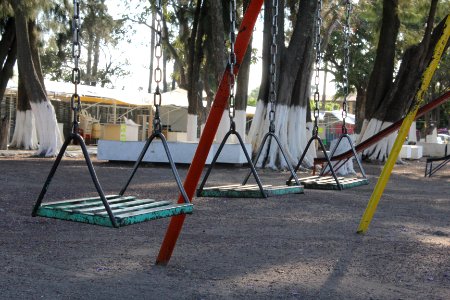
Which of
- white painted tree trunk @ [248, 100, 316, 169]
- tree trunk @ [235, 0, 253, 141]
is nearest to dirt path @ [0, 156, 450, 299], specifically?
white painted tree trunk @ [248, 100, 316, 169]

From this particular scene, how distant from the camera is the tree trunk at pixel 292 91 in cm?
1625

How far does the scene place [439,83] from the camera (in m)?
45.1

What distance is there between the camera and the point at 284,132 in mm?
16391

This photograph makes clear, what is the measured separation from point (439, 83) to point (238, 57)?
42.0 meters

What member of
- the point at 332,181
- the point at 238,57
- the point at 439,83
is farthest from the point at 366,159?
the point at 439,83

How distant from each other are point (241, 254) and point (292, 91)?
11.3m

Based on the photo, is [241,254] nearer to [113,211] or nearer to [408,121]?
[113,211]

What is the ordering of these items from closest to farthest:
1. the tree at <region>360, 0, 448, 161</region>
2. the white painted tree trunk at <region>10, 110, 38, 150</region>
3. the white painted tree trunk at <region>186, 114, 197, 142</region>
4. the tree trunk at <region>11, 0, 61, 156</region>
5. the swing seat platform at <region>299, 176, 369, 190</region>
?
1. the swing seat platform at <region>299, 176, 369, 190</region>
2. the tree trunk at <region>11, 0, 61, 156</region>
3. the tree at <region>360, 0, 448, 161</region>
4. the white painted tree trunk at <region>186, 114, 197, 142</region>
5. the white painted tree trunk at <region>10, 110, 38, 150</region>

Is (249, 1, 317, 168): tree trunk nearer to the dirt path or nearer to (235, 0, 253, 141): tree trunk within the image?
(235, 0, 253, 141): tree trunk

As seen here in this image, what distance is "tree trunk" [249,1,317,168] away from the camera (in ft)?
53.3

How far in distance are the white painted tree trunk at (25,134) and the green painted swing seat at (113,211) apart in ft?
63.5

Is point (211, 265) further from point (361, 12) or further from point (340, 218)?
point (361, 12)

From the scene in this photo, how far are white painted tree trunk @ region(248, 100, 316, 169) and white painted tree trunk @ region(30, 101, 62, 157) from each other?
562 centimetres

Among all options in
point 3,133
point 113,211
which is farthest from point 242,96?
point 113,211
